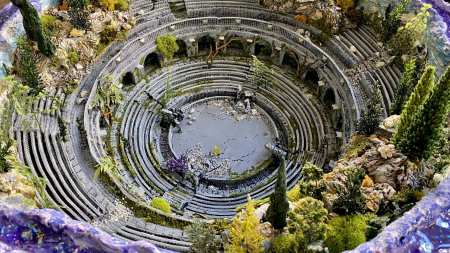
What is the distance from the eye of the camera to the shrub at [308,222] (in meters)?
26.1

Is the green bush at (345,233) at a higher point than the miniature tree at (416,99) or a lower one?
lower

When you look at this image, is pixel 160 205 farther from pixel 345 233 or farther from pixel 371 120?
pixel 371 120

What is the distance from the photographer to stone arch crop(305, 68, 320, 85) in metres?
47.4

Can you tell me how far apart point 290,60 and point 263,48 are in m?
2.98

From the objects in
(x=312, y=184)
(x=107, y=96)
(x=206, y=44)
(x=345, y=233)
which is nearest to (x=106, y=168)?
(x=107, y=96)

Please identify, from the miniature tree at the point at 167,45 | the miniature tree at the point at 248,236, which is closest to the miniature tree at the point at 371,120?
the miniature tree at the point at 248,236

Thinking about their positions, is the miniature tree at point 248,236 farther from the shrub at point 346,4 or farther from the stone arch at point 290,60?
the shrub at point 346,4

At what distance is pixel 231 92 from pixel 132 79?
952 cm

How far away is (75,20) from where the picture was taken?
4262 cm

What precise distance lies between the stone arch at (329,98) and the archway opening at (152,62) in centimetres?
1616

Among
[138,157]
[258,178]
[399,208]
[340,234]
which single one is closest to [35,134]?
[138,157]

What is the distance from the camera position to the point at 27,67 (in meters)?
36.9

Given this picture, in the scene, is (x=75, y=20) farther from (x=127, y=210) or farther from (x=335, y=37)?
(x=335, y=37)

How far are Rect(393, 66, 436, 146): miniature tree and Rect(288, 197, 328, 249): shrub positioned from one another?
7.44 m
